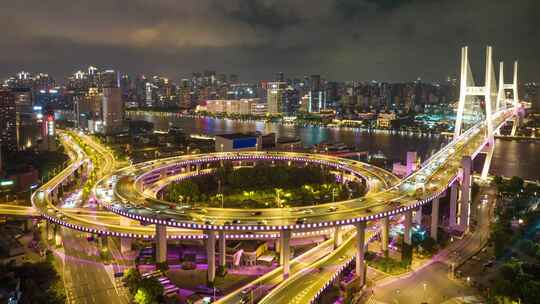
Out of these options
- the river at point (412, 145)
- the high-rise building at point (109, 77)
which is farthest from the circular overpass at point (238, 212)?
the high-rise building at point (109, 77)

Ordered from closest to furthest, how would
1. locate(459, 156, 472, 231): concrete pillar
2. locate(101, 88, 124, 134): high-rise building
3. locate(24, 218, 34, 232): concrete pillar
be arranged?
locate(24, 218, 34, 232): concrete pillar
locate(459, 156, 472, 231): concrete pillar
locate(101, 88, 124, 134): high-rise building

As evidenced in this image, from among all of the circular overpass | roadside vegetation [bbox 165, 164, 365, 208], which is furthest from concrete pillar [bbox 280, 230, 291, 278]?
roadside vegetation [bbox 165, 164, 365, 208]

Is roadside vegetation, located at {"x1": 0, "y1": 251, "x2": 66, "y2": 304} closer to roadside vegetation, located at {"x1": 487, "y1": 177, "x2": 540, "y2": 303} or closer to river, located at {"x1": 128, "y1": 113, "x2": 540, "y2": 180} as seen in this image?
roadside vegetation, located at {"x1": 487, "y1": 177, "x2": 540, "y2": 303}

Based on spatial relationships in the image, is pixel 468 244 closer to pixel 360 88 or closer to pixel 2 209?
pixel 2 209

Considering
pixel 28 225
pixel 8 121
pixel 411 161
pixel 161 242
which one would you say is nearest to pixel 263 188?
pixel 411 161

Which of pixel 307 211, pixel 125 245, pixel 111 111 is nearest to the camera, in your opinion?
pixel 307 211

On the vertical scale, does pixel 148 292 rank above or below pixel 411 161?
below

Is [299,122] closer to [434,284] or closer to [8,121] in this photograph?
[8,121]

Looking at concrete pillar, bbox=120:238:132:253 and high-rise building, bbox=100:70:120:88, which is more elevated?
high-rise building, bbox=100:70:120:88
